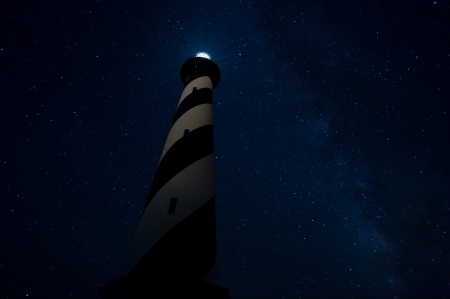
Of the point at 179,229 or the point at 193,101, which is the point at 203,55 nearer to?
the point at 193,101

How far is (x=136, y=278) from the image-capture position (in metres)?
2.61

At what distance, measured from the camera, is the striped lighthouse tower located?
8.51ft

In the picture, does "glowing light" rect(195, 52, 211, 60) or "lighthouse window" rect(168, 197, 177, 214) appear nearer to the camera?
"lighthouse window" rect(168, 197, 177, 214)

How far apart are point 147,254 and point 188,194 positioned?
0.94 meters

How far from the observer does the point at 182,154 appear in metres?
4.38

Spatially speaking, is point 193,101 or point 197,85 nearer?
point 193,101

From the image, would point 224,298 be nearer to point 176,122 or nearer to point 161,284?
point 161,284

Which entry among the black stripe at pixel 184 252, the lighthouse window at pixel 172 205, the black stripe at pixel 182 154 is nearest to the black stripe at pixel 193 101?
the black stripe at pixel 182 154

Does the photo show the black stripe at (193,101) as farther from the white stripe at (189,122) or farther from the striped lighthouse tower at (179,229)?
the striped lighthouse tower at (179,229)

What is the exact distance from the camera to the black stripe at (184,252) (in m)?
3.15

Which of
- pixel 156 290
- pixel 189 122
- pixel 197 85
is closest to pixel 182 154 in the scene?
pixel 189 122

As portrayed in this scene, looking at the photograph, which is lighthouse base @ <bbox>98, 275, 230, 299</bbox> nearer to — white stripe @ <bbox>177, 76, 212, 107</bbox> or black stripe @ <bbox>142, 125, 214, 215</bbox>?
black stripe @ <bbox>142, 125, 214, 215</bbox>

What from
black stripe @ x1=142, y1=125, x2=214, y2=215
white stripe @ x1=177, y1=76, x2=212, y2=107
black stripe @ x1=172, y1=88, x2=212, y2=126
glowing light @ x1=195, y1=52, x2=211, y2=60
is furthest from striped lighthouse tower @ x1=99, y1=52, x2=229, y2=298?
glowing light @ x1=195, y1=52, x2=211, y2=60

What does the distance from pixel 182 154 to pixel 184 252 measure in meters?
1.60
